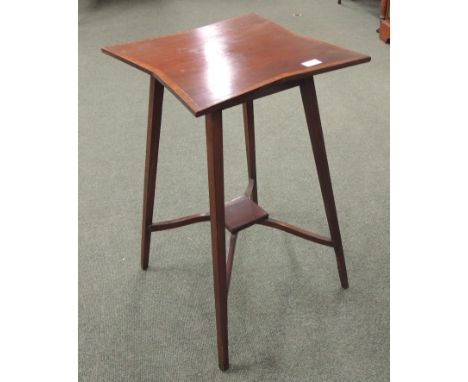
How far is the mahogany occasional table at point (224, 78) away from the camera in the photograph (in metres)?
0.93

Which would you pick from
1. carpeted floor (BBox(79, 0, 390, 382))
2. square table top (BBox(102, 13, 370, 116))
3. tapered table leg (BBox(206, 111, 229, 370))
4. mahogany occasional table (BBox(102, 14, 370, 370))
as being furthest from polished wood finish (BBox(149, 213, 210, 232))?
square table top (BBox(102, 13, 370, 116))

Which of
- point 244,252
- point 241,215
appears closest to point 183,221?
point 241,215

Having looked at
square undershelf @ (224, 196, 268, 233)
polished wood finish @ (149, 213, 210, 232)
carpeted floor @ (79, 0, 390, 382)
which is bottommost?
carpeted floor @ (79, 0, 390, 382)

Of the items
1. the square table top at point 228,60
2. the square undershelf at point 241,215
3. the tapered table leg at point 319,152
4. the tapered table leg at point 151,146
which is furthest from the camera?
the square undershelf at point 241,215

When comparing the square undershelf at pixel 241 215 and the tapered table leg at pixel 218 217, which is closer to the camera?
the tapered table leg at pixel 218 217

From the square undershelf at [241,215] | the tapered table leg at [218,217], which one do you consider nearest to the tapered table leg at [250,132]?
the square undershelf at [241,215]

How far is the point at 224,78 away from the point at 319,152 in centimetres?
33

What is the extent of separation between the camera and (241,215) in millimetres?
1349

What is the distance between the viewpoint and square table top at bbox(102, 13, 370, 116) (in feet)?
2.98

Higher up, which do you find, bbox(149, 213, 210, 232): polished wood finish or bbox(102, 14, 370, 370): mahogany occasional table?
bbox(102, 14, 370, 370): mahogany occasional table

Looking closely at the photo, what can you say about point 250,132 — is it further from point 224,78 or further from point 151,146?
point 224,78

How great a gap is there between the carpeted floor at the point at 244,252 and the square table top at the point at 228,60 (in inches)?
27.8

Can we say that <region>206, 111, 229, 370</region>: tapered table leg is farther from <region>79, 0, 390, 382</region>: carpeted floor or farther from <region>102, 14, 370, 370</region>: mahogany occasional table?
<region>79, 0, 390, 382</region>: carpeted floor

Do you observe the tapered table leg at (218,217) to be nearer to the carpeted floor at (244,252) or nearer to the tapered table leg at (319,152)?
the carpeted floor at (244,252)
